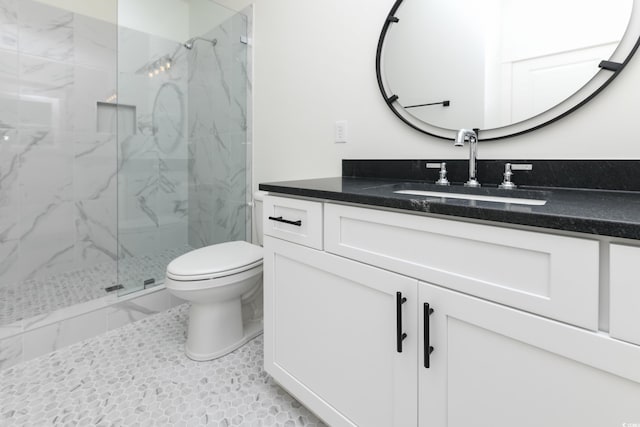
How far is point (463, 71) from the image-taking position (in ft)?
4.14

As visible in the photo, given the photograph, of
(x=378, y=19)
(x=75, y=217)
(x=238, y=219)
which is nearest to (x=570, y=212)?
(x=378, y=19)

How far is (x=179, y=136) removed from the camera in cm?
257

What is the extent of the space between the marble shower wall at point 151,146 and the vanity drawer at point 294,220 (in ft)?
4.04

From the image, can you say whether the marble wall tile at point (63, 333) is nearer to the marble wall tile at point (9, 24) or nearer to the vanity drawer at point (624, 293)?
the marble wall tile at point (9, 24)

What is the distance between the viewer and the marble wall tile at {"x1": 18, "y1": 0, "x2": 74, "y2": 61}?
207 cm

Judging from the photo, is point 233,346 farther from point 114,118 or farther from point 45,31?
point 45,31

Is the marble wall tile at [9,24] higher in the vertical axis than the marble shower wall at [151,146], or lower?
higher

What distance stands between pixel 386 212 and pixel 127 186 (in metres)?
2.05

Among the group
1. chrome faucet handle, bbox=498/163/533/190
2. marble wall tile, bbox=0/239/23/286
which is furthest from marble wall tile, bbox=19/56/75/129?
chrome faucet handle, bbox=498/163/533/190

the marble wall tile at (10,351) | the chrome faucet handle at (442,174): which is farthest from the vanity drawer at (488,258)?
the marble wall tile at (10,351)

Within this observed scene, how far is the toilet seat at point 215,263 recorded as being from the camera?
1.45 m

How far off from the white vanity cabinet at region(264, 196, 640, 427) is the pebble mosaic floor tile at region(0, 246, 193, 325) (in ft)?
4.39

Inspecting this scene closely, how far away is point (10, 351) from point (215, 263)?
973mm

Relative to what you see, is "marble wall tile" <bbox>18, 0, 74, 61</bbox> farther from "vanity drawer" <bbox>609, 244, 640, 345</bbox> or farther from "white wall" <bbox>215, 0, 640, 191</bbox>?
"vanity drawer" <bbox>609, 244, 640, 345</bbox>
